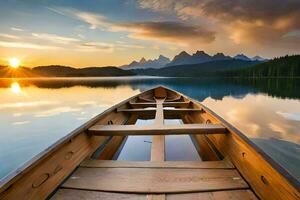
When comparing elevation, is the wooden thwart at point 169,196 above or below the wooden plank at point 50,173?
below

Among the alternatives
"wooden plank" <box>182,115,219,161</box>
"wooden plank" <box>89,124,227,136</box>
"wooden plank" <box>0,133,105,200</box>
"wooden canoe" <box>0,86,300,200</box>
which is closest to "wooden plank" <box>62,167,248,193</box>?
"wooden canoe" <box>0,86,300,200</box>

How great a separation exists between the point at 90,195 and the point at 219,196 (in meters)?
1.05

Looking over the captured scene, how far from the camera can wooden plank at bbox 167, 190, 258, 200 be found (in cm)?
155

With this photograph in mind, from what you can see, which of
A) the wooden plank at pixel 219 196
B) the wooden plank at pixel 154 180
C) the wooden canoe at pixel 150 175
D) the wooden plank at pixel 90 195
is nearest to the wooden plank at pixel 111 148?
the wooden canoe at pixel 150 175

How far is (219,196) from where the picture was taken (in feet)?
5.18

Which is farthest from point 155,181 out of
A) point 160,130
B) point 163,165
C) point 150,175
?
point 160,130

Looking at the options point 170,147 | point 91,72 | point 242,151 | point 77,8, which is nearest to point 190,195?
point 242,151

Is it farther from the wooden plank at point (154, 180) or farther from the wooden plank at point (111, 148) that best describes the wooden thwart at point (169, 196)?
the wooden plank at point (111, 148)

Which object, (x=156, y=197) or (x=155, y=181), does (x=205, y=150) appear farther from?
(x=156, y=197)

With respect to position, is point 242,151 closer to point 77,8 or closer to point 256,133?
point 256,133

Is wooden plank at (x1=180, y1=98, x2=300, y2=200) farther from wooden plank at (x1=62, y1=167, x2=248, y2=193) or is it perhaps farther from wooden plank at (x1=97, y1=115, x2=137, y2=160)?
wooden plank at (x1=97, y1=115, x2=137, y2=160)

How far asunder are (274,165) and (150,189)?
0.97 metres

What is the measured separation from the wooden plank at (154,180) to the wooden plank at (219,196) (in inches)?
1.7

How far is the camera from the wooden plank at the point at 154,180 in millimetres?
1680
